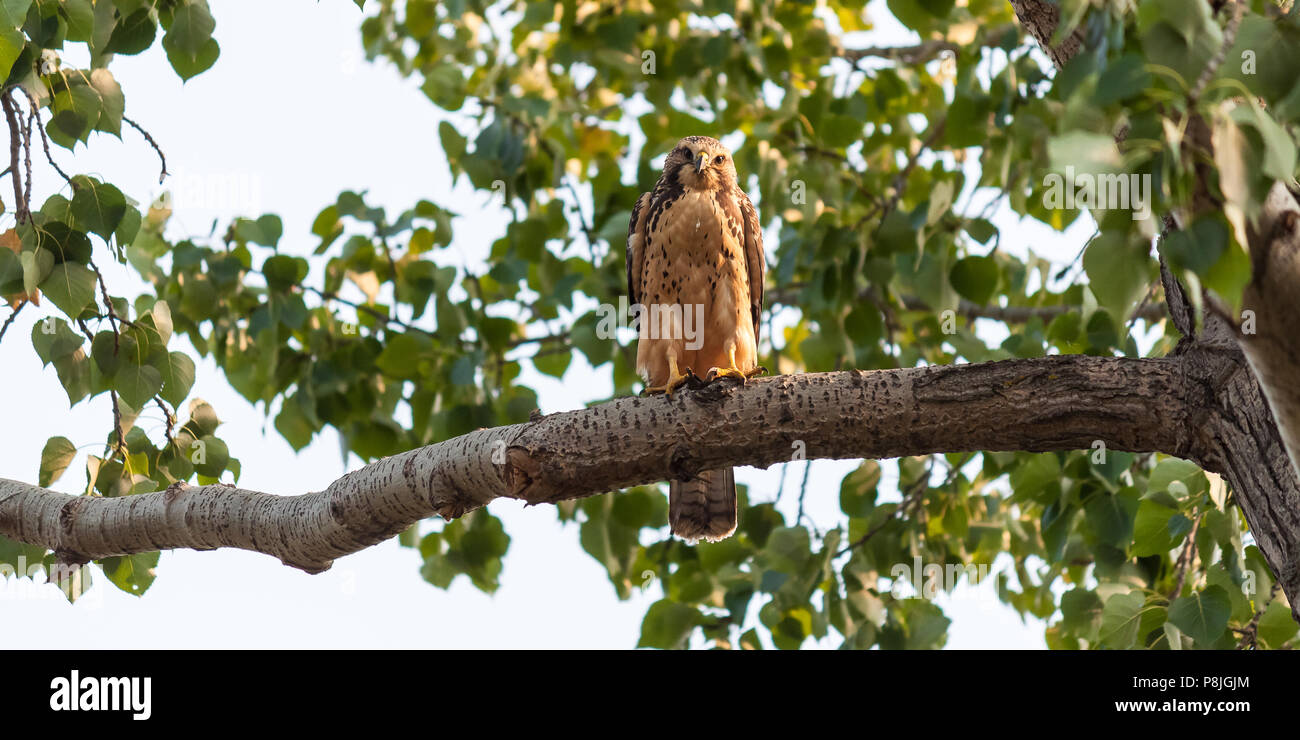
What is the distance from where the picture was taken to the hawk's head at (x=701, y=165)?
4305mm

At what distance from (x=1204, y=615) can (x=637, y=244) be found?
2513 millimetres

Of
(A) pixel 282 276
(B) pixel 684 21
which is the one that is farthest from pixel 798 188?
(A) pixel 282 276

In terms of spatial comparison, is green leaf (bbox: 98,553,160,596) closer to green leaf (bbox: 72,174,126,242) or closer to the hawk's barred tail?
green leaf (bbox: 72,174,126,242)

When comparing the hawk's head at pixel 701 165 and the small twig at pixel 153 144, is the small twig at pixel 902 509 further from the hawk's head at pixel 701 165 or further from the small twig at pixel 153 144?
the small twig at pixel 153 144

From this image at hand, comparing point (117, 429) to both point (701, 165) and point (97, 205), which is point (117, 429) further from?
point (701, 165)

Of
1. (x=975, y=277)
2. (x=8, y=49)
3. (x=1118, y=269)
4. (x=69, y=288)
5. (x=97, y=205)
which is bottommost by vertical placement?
(x=1118, y=269)

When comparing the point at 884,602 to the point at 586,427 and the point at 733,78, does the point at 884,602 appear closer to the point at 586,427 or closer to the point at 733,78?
the point at 586,427

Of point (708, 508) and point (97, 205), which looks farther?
point (708, 508)

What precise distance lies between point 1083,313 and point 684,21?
156 inches

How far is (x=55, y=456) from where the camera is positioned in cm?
283

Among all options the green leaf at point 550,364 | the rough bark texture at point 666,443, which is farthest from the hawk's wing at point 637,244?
the rough bark texture at point 666,443

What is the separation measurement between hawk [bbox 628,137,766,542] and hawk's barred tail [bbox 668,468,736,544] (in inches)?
1.2

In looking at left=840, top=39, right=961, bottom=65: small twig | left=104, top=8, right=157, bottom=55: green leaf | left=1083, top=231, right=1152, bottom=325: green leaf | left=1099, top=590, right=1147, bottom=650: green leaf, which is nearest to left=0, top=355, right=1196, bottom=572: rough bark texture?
left=1099, top=590, right=1147, bottom=650: green leaf

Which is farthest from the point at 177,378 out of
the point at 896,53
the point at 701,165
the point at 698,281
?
the point at 896,53
